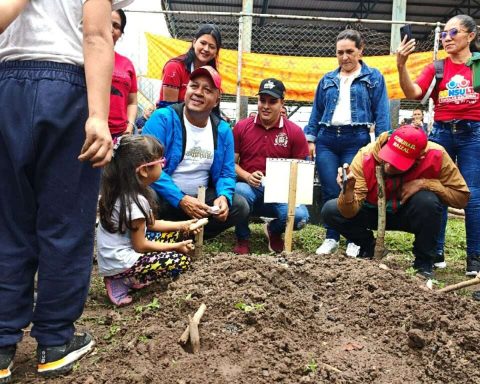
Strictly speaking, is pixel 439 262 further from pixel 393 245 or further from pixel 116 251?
pixel 116 251

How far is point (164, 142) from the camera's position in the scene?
3.59 m

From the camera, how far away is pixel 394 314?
90.4 inches

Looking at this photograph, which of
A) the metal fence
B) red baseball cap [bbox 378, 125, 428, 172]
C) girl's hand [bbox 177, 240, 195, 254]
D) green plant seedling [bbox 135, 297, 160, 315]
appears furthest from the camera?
the metal fence

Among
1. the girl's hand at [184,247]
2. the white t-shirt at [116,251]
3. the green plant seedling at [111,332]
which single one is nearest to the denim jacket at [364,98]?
the girl's hand at [184,247]

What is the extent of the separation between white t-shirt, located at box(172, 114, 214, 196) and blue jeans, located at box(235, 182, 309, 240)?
0.44 m

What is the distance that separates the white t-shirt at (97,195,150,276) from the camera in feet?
8.91

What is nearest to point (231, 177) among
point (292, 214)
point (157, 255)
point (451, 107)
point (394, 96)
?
point (292, 214)

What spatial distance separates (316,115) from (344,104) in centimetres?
32

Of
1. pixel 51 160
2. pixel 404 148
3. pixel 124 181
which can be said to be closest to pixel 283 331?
pixel 51 160

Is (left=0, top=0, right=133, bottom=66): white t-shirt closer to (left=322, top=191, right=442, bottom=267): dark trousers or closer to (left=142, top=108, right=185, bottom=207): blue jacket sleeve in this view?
(left=142, top=108, right=185, bottom=207): blue jacket sleeve

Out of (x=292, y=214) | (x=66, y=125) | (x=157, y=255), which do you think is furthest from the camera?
(x=292, y=214)

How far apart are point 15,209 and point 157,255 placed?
1.15 metres

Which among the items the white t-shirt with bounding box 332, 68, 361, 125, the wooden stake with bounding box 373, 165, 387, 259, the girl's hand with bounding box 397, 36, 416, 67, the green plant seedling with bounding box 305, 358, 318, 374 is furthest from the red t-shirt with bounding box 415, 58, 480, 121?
the green plant seedling with bounding box 305, 358, 318, 374

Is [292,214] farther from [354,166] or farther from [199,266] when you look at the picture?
[199,266]
